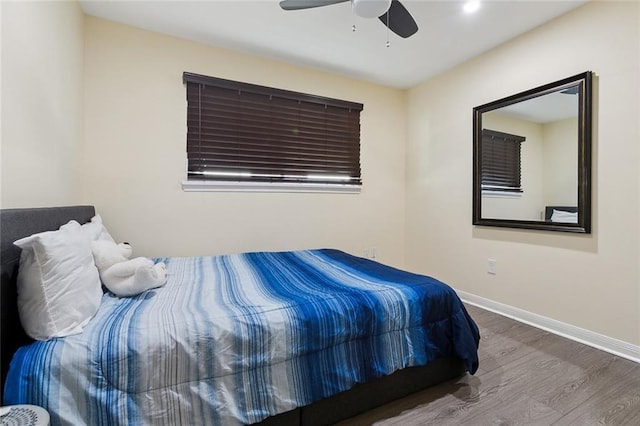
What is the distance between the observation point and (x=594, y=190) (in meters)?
2.15

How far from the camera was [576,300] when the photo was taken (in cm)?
226

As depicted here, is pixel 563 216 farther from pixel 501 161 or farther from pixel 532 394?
pixel 532 394

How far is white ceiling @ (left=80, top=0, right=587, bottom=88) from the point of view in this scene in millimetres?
2268

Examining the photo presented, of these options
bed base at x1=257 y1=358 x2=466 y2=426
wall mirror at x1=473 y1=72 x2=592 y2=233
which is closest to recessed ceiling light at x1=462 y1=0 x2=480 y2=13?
wall mirror at x1=473 y1=72 x2=592 y2=233

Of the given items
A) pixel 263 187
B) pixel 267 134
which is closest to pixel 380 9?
pixel 267 134

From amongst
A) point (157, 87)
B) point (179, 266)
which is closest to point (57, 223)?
point (179, 266)

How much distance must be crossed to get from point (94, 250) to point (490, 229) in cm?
317

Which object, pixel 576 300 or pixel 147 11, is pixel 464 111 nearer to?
pixel 576 300

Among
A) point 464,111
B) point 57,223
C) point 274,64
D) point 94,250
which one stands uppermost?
point 274,64

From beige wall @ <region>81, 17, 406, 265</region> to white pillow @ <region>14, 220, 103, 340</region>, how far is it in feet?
5.17

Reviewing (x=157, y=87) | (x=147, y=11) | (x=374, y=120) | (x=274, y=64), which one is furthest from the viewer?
(x=374, y=120)

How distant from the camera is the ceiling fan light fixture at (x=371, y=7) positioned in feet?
5.34

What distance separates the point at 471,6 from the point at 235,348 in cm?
283

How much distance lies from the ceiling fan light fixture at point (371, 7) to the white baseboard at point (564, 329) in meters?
2.68
